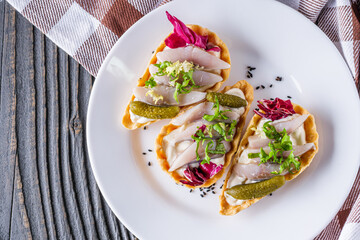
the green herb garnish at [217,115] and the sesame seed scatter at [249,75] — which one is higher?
the sesame seed scatter at [249,75]

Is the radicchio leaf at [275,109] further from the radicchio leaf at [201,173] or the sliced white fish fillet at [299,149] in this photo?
the radicchio leaf at [201,173]

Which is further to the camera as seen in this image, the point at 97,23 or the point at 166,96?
the point at 97,23

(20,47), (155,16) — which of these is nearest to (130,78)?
(155,16)

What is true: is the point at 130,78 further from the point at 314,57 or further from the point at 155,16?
the point at 314,57

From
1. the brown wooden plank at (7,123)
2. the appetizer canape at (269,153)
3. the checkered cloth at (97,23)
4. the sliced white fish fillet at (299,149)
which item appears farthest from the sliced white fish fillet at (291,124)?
the brown wooden plank at (7,123)

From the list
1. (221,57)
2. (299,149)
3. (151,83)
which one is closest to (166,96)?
(151,83)

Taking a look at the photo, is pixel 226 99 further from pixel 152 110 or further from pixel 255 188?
pixel 255 188

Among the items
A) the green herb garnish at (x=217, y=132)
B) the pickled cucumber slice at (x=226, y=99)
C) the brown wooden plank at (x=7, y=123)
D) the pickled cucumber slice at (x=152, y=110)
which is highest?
the pickled cucumber slice at (x=226, y=99)
